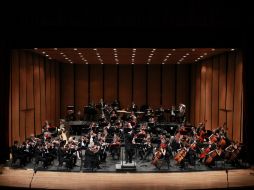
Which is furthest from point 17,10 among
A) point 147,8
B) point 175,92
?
point 175,92

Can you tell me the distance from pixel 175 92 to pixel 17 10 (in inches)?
530

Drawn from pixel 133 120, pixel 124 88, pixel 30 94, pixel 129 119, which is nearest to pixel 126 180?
pixel 133 120

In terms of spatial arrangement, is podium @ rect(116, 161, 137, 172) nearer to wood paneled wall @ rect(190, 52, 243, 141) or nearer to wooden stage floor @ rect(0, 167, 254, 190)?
wooden stage floor @ rect(0, 167, 254, 190)

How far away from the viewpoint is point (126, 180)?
1080cm

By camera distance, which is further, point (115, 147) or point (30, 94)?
point (30, 94)

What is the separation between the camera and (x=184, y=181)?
1058 centimetres

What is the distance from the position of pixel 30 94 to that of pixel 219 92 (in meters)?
9.50

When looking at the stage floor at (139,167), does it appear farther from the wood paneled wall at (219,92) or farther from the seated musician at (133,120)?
the wood paneled wall at (219,92)

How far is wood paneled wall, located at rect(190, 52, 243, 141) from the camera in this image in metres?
14.7

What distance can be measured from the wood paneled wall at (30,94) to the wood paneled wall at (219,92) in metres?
8.85

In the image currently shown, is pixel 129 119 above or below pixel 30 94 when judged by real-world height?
below

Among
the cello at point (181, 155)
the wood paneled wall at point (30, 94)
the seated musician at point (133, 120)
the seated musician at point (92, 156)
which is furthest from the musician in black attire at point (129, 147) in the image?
the wood paneled wall at point (30, 94)

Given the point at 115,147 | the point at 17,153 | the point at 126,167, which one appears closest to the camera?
the point at 126,167

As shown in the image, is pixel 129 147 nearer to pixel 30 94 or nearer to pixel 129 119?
pixel 129 119
